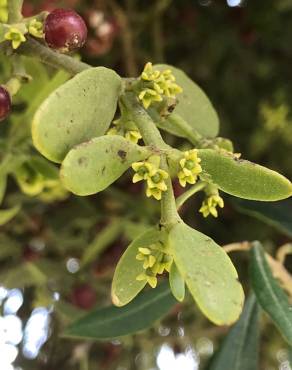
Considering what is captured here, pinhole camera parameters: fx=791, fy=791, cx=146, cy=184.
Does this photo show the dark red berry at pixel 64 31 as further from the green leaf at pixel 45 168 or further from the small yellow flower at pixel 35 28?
the green leaf at pixel 45 168

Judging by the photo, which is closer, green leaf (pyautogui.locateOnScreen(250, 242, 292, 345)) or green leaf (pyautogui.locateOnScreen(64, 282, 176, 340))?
green leaf (pyautogui.locateOnScreen(250, 242, 292, 345))

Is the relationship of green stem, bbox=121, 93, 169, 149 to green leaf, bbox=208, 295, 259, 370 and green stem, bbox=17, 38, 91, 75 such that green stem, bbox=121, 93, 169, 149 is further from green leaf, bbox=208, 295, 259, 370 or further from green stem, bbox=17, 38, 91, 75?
green leaf, bbox=208, 295, 259, 370

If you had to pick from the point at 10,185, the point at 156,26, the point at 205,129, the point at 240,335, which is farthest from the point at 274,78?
the point at 205,129

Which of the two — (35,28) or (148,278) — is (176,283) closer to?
(148,278)

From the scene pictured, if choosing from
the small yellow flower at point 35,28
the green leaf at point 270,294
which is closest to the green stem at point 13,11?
the small yellow flower at point 35,28

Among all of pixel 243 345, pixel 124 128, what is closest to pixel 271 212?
pixel 243 345

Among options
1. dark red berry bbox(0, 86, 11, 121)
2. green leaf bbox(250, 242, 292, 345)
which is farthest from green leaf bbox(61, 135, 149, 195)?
green leaf bbox(250, 242, 292, 345)
